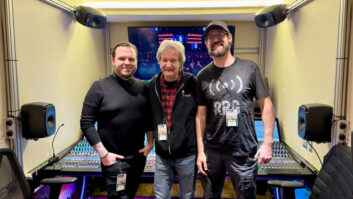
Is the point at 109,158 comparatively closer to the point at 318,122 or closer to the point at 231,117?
the point at 231,117


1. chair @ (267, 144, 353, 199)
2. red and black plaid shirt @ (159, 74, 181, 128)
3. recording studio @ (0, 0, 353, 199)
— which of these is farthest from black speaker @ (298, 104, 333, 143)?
red and black plaid shirt @ (159, 74, 181, 128)

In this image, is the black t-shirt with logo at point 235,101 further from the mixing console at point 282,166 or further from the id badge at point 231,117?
the mixing console at point 282,166

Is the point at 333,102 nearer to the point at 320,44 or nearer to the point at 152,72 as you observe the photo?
the point at 320,44

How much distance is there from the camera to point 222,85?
1584 mm

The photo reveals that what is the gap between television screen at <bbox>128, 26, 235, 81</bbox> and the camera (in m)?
3.16

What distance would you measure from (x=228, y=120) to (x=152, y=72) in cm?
195

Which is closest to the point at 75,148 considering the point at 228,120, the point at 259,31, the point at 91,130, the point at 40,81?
the point at 40,81

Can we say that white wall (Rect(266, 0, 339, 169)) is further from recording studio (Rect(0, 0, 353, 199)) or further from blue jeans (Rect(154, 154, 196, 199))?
blue jeans (Rect(154, 154, 196, 199))

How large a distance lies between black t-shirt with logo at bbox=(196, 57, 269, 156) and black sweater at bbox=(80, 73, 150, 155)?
1.68ft

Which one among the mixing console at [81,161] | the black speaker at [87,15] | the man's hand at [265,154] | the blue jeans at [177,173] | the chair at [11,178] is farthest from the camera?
the black speaker at [87,15]

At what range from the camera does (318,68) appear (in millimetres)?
1839

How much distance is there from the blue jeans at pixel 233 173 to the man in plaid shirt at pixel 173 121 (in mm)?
121

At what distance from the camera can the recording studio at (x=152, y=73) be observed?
1547mm

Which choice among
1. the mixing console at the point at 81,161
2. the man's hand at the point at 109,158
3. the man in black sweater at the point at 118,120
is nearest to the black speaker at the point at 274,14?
the man in black sweater at the point at 118,120
